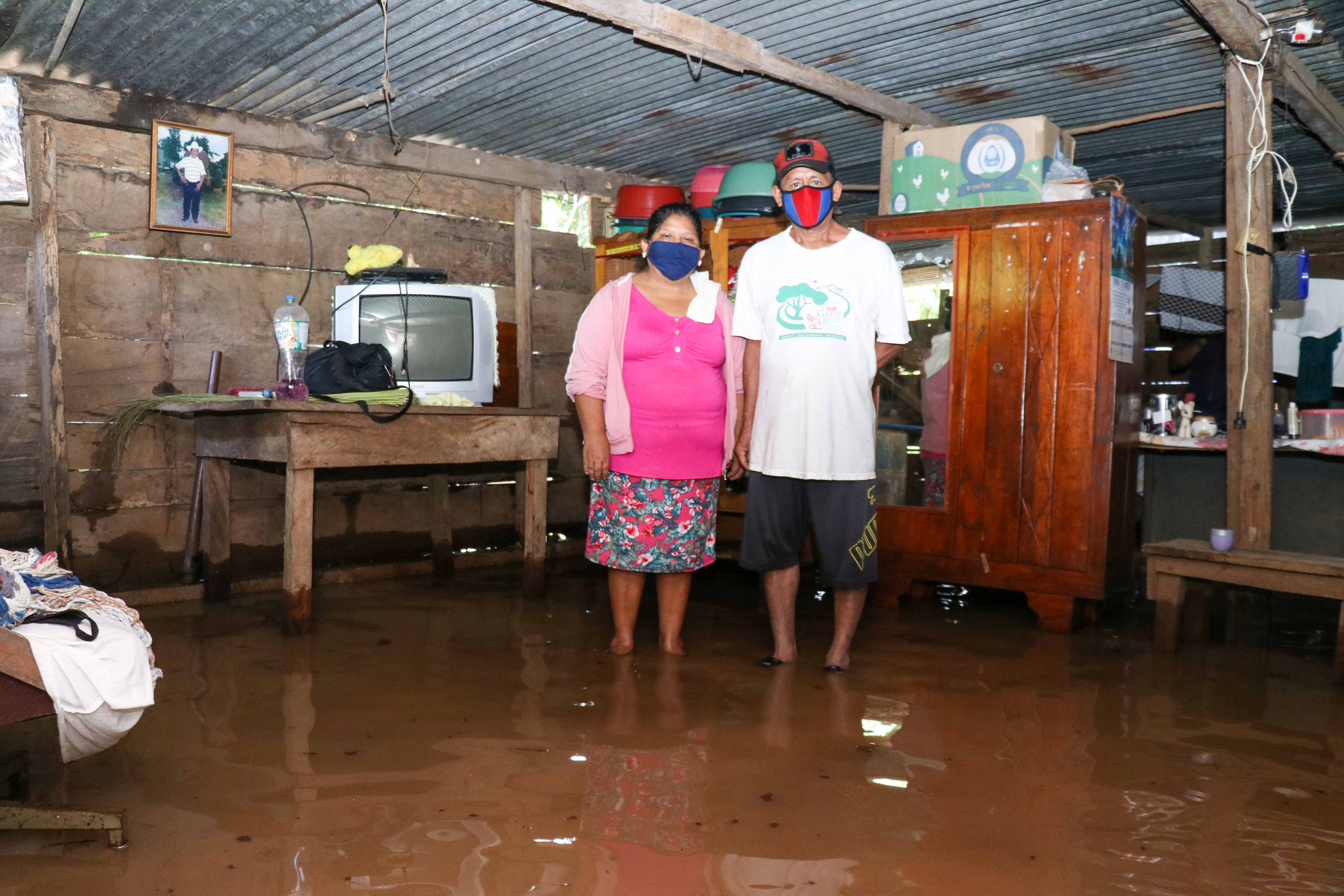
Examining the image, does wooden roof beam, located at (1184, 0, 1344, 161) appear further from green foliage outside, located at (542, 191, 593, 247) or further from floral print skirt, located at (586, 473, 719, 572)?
green foliage outside, located at (542, 191, 593, 247)

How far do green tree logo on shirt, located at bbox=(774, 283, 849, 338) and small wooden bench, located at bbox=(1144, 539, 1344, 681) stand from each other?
1.64 m

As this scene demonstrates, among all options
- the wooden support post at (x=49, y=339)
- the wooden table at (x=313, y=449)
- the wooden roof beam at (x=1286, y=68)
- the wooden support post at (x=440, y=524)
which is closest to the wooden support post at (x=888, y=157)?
the wooden roof beam at (x=1286, y=68)

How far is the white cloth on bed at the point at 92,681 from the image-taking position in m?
1.85

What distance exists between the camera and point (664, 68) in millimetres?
4258

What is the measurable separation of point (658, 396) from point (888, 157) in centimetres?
208

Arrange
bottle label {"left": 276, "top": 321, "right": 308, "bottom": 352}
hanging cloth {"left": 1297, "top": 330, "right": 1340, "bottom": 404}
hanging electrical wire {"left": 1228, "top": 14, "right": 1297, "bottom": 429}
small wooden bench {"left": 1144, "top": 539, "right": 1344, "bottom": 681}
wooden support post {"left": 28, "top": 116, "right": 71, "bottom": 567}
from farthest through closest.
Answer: hanging cloth {"left": 1297, "top": 330, "right": 1340, "bottom": 404}, bottle label {"left": 276, "top": 321, "right": 308, "bottom": 352}, wooden support post {"left": 28, "top": 116, "right": 71, "bottom": 567}, hanging electrical wire {"left": 1228, "top": 14, "right": 1297, "bottom": 429}, small wooden bench {"left": 1144, "top": 539, "right": 1344, "bottom": 681}

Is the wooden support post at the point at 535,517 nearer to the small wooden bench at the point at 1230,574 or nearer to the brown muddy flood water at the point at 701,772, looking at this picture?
the brown muddy flood water at the point at 701,772

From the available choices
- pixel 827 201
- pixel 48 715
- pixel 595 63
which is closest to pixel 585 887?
pixel 48 715

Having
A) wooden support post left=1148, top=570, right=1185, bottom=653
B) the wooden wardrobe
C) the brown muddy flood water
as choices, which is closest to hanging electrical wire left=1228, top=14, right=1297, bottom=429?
the wooden wardrobe

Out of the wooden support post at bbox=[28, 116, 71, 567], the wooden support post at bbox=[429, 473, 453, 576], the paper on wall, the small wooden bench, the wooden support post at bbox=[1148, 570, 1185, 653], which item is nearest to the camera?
the small wooden bench

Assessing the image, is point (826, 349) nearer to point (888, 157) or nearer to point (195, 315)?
point (888, 157)

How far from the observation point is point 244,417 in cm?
396

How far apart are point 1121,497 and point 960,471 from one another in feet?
2.17

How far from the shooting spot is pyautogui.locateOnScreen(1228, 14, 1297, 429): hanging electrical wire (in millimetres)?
3617
